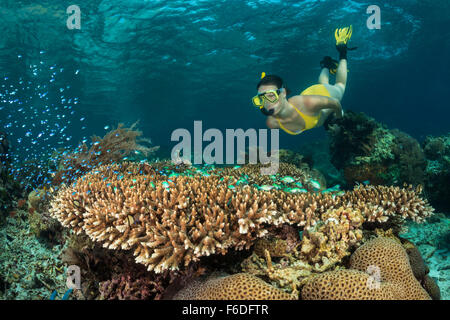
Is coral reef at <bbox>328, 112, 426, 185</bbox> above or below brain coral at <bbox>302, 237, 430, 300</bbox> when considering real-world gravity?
below

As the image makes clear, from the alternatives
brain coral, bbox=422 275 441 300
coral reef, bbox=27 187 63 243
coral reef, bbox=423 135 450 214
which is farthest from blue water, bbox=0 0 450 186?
brain coral, bbox=422 275 441 300

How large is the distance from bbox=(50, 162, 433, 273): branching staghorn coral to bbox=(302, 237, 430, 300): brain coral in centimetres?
74

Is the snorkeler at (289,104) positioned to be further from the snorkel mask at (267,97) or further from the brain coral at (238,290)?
the brain coral at (238,290)

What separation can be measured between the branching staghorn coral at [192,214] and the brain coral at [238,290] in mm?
379

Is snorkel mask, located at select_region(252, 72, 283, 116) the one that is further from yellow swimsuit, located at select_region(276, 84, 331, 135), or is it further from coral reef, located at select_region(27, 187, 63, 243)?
coral reef, located at select_region(27, 187, 63, 243)

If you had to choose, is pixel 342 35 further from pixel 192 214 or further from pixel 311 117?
pixel 192 214

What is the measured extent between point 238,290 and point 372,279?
159cm

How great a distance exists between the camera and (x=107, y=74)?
33094mm

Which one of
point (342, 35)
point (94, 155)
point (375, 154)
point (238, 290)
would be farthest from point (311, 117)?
point (94, 155)

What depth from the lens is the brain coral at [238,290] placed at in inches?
106

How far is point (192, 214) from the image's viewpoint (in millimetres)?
3469

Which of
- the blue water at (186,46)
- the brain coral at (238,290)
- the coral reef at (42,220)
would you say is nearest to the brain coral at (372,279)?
the brain coral at (238,290)

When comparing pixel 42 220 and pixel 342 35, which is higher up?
pixel 342 35

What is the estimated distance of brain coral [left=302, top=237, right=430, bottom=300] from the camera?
8.68 ft
